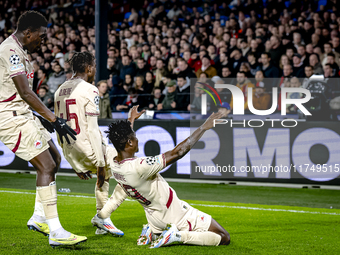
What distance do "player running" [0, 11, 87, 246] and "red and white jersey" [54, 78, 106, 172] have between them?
69cm

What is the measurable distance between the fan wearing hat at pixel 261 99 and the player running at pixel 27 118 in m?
5.70

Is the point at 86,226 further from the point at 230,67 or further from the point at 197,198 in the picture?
the point at 230,67

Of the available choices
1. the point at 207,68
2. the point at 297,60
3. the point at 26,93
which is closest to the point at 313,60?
the point at 297,60

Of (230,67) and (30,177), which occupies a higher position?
(230,67)

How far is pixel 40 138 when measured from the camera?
4336mm

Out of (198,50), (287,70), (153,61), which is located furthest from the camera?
(198,50)

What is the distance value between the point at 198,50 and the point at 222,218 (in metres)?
7.79

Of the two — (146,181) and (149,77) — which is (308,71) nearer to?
(149,77)

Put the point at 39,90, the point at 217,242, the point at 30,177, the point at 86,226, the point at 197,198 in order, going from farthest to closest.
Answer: the point at 39,90, the point at 30,177, the point at 197,198, the point at 86,226, the point at 217,242

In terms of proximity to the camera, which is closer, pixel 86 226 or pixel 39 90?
pixel 86 226

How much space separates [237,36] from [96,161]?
30.3 feet

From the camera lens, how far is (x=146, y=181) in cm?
443

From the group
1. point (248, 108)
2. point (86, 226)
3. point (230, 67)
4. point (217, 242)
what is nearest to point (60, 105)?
point (86, 226)

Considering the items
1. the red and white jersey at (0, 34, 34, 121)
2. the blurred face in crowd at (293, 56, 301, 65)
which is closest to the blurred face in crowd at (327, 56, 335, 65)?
the blurred face in crowd at (293, 56, 301, 65)
